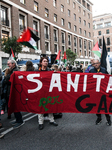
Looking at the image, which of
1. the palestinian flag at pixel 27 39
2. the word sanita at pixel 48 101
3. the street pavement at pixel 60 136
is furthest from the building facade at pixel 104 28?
the word sanita at pixel 48 101

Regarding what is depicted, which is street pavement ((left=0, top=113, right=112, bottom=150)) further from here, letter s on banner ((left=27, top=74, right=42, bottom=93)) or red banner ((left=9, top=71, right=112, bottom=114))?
letter s on banner ((left=27, top=74, right=42, bottom=93))

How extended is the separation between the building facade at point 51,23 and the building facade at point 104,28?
17138 mm

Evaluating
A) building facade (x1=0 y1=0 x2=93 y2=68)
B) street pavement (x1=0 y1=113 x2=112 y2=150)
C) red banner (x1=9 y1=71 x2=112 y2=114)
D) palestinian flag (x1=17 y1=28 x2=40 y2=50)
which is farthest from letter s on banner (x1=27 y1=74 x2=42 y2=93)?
building facade (x1=0 y1=0 x2=93 y2=68)

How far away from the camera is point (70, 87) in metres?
4.27

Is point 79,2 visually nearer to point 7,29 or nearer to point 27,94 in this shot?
point 7,29

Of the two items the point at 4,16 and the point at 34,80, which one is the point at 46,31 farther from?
the point at 34,80

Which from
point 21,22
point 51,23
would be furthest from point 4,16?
point 51,23

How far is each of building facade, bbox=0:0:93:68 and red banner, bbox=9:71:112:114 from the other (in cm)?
1902

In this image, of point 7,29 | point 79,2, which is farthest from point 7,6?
point 79,2

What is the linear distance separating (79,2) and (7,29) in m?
28.8

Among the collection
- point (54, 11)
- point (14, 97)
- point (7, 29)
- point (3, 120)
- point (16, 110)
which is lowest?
point (3, 120)

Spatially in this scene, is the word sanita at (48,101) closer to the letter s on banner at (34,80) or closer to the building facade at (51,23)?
the letter s on banner at (34,80)

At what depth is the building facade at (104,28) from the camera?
6625cm

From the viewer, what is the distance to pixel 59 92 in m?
4.26
